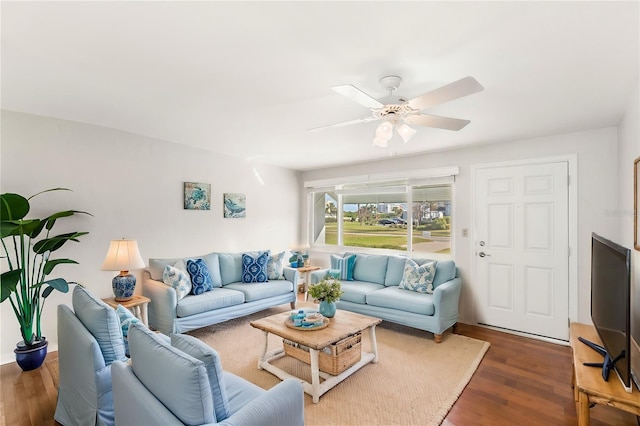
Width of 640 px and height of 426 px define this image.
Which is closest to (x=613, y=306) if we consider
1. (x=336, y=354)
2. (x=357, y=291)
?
(x=336, y=354)

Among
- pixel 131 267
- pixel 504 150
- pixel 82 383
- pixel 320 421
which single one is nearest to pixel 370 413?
pixel 320 421

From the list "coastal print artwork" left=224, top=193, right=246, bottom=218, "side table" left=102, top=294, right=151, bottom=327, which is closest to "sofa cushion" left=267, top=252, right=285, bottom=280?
"coastal print artwork" left=224, top=193, right=246, bottom=218

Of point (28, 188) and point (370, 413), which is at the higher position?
point (28, 188)

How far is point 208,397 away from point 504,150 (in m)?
4.07

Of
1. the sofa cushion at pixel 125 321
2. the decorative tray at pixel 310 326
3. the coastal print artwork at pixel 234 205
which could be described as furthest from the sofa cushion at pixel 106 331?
the coastal print artwork at pixel 234 205

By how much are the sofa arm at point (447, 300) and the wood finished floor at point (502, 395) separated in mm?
533

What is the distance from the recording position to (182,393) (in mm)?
1179

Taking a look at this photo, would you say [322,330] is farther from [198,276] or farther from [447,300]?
[198,276]

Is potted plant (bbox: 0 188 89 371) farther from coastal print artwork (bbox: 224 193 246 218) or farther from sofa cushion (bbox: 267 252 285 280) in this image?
sofa cushion (bbox: 267 252 285 280)

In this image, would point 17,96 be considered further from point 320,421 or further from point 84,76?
point 320,421

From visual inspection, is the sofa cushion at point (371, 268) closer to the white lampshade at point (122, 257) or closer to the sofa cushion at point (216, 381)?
the white lampshade at point (122, 257)

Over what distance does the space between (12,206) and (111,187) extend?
102 cm

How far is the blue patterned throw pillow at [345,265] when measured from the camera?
15.3ft

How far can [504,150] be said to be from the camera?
385 cm
